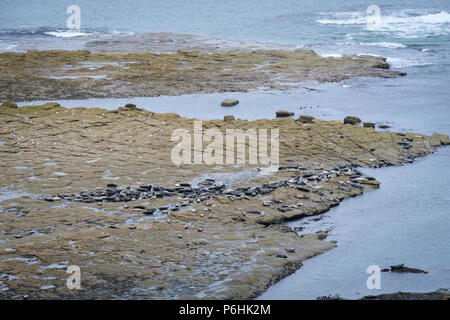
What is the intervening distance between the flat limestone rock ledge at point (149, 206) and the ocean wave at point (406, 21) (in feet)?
91.0

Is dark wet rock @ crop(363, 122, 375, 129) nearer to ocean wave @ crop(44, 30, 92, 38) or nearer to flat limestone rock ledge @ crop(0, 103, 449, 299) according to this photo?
flat limestone rock ledge @ crop(0, 103, 449, 299)

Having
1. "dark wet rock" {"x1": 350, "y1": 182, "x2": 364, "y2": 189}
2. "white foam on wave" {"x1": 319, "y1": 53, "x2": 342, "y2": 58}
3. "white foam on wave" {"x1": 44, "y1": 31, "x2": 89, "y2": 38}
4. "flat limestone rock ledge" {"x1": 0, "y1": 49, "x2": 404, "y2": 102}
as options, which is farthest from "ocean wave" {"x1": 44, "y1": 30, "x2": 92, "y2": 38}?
"dark wet rock" {"x1": 350, "y1": 182, "x2": 364, "y2": 189}

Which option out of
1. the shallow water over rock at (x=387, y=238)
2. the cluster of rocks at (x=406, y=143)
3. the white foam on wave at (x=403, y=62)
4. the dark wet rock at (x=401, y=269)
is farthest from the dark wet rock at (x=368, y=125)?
the white foam on wave at (x=403, y=62)

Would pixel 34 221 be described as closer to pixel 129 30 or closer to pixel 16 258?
pixel 16 258

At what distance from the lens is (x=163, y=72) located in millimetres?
31578

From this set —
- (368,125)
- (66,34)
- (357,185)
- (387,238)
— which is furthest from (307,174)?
(66,34)

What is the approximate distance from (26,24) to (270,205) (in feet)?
166

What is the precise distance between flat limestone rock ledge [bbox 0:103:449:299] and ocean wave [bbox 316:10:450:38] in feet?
91.0

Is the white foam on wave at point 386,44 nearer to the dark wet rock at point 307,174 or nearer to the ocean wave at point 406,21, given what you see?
the ocean wave at point 406,21

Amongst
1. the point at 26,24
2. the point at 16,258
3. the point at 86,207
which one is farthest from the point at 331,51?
the point at 26,24

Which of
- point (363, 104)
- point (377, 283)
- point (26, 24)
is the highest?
point (26, 24)

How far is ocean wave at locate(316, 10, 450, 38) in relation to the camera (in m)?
46.3

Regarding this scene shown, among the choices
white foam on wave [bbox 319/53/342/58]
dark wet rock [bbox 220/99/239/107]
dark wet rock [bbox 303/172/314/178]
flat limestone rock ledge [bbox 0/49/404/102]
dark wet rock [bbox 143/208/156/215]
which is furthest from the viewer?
white foam on wave [bbox 319/53/342/58]

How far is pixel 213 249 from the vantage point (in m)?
12.6
